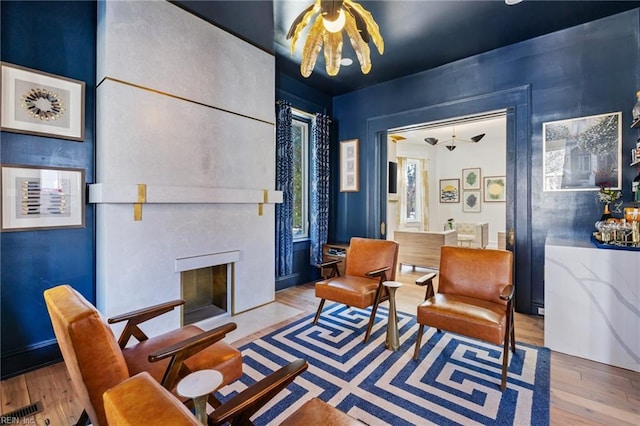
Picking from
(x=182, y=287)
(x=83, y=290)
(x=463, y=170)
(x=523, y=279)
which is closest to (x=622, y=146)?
(x=523, y=279)

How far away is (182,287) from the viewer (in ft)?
9.96

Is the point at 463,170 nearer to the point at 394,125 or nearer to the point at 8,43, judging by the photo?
the point at 394,125

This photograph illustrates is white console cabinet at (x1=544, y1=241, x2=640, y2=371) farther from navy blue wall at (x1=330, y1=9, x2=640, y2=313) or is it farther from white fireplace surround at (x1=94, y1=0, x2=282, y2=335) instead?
white fireplace surround at (x1=94, y1=0, x2=282, y2=335)

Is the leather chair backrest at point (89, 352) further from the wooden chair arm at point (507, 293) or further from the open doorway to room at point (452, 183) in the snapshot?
the open doorway to room at point (452, 183)

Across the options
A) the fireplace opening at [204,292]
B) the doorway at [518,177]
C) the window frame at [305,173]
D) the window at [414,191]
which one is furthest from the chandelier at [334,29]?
the window at [414,191]

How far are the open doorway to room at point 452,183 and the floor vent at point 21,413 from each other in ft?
22.1

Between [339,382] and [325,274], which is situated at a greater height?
[325,274]

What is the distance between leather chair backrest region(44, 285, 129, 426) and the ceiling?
290cm

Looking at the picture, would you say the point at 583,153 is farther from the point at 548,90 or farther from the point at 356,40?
the point at 356,40

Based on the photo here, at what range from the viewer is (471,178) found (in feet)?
28.5

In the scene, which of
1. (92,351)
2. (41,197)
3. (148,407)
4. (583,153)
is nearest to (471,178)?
(583,153)

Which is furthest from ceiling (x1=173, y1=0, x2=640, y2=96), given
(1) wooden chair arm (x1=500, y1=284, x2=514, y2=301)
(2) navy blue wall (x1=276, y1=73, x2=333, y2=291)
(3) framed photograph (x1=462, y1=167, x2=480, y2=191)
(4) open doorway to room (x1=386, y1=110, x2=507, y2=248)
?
(3) framed photograph (x1=462, y1=167, x2=480, y2=191)

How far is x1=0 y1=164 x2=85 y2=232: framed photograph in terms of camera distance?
7.09 ft

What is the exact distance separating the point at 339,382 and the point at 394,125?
3.63 metres
